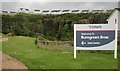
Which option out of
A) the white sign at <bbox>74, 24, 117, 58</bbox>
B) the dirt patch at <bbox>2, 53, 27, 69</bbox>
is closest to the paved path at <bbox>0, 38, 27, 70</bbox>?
the dirt patch at <bbox>2, 53, 27, 69</bbox>

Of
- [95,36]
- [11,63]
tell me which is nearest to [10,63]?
[11,63]

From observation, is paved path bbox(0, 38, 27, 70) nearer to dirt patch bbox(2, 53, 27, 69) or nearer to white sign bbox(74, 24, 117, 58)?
dirt patch bbox(2, 53, 27, 69)

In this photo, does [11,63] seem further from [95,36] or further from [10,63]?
[95,36]

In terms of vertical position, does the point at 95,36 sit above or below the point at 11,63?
above

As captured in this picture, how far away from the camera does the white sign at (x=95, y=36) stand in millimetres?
15352

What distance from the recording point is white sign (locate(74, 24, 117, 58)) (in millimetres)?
15352

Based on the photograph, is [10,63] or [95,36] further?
[95,36]

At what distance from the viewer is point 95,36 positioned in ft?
50.3

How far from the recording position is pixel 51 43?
20188mm

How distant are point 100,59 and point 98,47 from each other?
29.7 inches

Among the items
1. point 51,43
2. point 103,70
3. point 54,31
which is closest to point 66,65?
Answer: point 103,70

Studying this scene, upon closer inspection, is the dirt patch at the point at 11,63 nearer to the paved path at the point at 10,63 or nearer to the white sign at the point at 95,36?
the paved path at the point at 10,63

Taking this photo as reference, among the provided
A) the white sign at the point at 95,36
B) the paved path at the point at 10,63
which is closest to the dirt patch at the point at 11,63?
the paved path at the point at 10,63

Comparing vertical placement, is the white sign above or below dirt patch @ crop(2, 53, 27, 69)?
above
